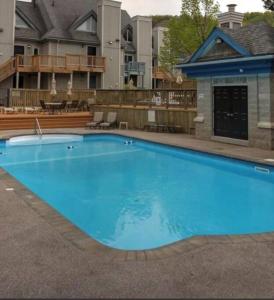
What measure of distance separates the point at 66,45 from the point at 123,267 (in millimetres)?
32181

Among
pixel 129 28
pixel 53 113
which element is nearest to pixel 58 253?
pixel 53 113

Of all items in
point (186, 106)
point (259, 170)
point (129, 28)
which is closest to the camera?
point (259, 170)

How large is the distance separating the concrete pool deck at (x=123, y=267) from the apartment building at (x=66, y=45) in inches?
1057

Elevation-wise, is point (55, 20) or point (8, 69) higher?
point (55, 20)

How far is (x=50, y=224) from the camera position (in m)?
5.13

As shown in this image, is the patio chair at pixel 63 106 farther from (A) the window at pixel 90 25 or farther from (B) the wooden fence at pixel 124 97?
(A) the window at pixel 90 25

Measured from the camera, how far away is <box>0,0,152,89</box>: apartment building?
3053 cm

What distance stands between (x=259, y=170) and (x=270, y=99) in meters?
3.39

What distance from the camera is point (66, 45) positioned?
33.6 m

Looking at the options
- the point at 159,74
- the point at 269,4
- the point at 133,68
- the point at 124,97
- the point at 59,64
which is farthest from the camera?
the point at 159,74

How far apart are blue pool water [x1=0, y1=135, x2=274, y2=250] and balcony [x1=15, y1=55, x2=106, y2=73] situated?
16.5 m

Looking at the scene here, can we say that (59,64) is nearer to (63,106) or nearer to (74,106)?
(74,106)

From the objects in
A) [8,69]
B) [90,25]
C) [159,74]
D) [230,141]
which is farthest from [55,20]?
[230,141]

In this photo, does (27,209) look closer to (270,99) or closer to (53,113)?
(270,99)
